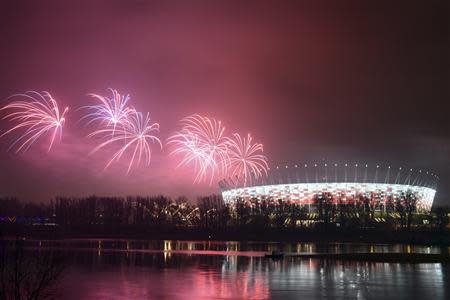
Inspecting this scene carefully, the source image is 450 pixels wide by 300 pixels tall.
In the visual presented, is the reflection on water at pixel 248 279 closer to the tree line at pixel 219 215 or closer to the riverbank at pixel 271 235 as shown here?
the riverbank at pixel 271 235

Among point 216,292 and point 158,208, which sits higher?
point 158,208

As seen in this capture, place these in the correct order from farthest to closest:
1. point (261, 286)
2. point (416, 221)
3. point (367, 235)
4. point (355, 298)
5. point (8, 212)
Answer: point (8, 212) → point (416, 221) → point (367, 235) → point (261, 286) → point (355, 298)

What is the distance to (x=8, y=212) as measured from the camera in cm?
15312

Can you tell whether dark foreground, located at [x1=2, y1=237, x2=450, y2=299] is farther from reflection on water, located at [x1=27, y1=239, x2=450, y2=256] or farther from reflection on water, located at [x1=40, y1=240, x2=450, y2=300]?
reflection on water, located at [x1=27, y1=239, x2=450, y2=256]

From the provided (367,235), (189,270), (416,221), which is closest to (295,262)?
(189,270)

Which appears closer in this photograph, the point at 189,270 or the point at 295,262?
the point at 189,270

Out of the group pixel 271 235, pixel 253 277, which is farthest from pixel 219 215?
pixel 253 277

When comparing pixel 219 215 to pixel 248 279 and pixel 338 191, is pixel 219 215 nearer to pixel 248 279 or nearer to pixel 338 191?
pixel 338 191

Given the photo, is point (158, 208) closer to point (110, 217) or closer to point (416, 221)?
point (110, 217)

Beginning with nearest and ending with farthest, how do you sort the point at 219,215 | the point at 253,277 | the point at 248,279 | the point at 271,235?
the point at 248,279 → the point at 253,277 → the point at 271,235 → the point at 219,215

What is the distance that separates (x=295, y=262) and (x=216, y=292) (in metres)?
19.7

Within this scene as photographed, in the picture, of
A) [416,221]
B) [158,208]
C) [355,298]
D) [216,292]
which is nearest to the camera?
[355,298]

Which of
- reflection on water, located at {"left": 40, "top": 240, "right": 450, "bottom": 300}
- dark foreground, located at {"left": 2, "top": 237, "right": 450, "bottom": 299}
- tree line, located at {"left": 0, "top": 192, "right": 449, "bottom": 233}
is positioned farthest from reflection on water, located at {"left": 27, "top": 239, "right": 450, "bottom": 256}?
tree line, located at {"left": 0, "top": 192, "right": 449, "bottom": 233}

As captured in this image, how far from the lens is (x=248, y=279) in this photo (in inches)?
1399
